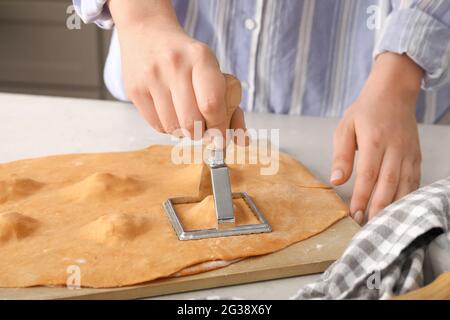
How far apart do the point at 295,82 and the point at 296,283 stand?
0.60m

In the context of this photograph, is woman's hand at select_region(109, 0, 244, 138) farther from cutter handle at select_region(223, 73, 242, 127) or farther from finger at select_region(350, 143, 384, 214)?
finger at select_region(350, 143, 384, 214)

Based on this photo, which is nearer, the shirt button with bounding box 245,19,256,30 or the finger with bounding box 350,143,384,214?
the finger with bounding box 350,143,384,214

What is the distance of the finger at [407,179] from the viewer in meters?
0.90

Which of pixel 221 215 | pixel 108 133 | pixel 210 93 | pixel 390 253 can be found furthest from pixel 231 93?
pixel 108 133

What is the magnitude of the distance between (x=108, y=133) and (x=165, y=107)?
0.34 metres

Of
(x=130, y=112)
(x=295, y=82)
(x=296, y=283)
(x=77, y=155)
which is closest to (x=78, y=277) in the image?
(x=296, y=283)

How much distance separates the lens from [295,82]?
1.24 m

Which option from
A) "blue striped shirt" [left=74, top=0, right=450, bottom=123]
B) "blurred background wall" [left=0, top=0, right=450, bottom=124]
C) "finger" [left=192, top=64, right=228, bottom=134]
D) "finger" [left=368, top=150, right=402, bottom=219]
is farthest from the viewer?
"blurred background wall" [left=0, top=0, right=450, bottom=124]

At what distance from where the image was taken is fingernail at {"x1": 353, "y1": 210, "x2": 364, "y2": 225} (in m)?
0.84

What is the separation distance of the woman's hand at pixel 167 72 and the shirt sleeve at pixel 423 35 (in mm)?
343

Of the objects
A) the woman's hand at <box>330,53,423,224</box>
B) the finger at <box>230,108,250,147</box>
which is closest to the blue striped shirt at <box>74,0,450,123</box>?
the woman's hand at <box>330,53,423,224</box>

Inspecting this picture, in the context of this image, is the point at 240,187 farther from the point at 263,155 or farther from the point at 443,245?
the point at 443,245

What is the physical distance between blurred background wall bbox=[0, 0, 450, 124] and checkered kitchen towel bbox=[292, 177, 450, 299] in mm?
1948

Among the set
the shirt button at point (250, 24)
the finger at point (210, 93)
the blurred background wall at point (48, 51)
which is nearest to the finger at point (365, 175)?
the finger at point (210, 93)
